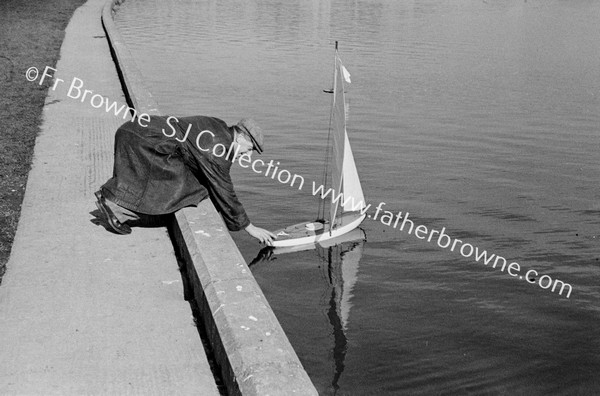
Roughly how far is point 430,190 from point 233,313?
25.5ft

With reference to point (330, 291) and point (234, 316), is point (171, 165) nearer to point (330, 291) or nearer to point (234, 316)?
point (234, 316)

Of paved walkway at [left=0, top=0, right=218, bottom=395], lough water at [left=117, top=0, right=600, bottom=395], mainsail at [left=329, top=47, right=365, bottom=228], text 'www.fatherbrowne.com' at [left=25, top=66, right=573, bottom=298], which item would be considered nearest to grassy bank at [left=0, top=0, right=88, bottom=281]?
paved walkway at [left=0, top=0, right=218, bottom=395]

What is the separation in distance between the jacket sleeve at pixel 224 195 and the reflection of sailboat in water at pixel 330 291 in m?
1.49

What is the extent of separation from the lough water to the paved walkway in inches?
71.5

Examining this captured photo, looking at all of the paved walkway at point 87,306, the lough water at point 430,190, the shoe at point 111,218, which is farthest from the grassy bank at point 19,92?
the lough water at point 430,190

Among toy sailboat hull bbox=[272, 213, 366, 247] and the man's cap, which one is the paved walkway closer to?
the man's cap

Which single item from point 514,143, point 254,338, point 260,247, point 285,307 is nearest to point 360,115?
point 514,143

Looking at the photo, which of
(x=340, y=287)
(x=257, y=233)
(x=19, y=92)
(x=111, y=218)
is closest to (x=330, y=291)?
(x=340, y=287)

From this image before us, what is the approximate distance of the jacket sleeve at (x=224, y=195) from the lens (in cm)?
693

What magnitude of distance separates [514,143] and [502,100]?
3.77m

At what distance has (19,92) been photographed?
43.9 feet

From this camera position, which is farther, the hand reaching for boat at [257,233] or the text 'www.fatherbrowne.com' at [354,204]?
the text 'www.fatherbrowne.com' at [354,204]

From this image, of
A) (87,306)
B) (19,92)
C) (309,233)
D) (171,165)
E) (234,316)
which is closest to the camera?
(234,316)

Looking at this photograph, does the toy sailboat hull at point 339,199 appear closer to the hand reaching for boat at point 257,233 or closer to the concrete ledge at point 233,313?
the hand reaching for boat at point 257,233
